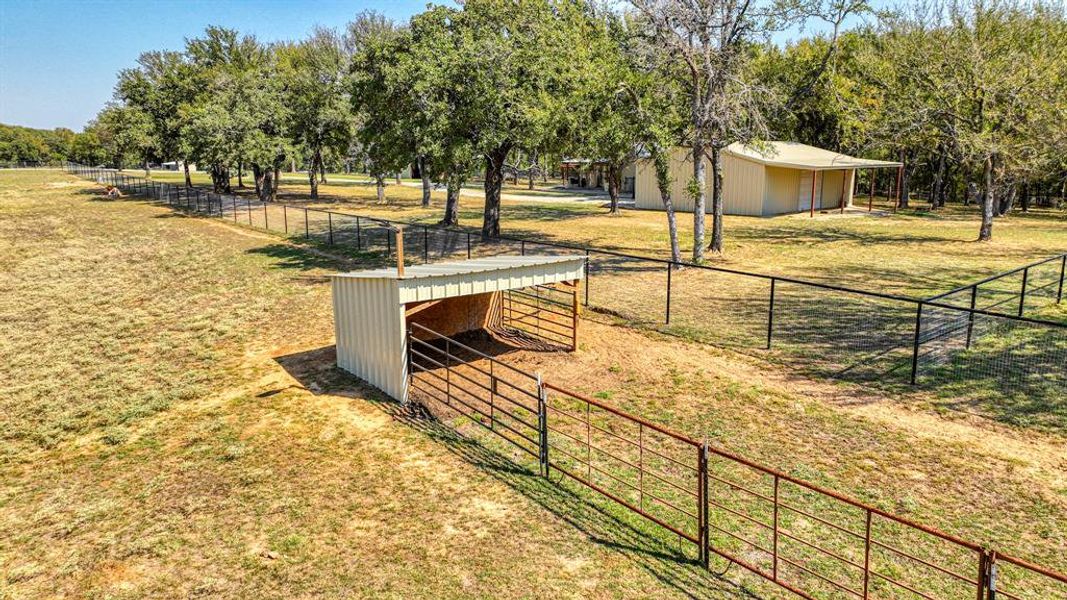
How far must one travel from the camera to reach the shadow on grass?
20.0 feet

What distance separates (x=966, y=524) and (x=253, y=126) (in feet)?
125

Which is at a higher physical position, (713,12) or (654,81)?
(713,12)

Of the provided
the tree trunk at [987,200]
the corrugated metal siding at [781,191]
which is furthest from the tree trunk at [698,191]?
the corrugated metal siding at [781,191]

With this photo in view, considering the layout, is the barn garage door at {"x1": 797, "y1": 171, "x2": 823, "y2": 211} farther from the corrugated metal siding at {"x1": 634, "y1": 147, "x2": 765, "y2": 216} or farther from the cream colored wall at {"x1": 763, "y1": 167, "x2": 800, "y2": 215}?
the corrugated metal siding at {"x1": 634, "y1": 147, "x2": 765, "y2": 216}

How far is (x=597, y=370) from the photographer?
11969mm

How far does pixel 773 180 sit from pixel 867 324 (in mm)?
25448

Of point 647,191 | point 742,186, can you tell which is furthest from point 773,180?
point 647,191

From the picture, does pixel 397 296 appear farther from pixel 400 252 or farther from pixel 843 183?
pixel 843 183

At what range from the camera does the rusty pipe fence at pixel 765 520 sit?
5.84 meters

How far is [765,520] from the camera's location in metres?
7.04

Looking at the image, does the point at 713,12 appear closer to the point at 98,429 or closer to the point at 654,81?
the point at 654,81

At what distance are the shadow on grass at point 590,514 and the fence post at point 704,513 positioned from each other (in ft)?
A: 0.32

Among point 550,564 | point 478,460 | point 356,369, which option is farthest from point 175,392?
point 550,564

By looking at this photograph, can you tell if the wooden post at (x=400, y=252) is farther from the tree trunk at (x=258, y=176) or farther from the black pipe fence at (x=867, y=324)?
the tree trunk at (x=258, y=176)
